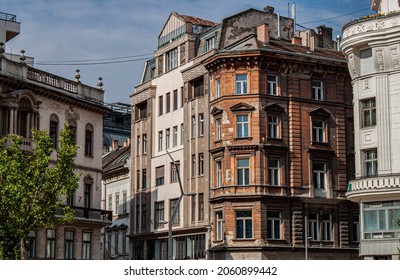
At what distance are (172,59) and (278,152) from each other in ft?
50.8

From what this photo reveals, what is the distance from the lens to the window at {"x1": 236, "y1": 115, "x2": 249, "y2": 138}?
198 feet

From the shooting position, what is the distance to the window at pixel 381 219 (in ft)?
157

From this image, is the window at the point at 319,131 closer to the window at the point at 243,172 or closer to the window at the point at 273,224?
the window at the point at 243,172

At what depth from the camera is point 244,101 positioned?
200ft

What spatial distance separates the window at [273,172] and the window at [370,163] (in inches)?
447

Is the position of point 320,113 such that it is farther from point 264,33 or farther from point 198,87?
point 198,87

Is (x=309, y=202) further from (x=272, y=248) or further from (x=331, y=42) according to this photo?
(x=331, y=42)

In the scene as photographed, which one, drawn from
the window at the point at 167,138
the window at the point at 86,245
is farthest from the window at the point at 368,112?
the window at the point at 167,138

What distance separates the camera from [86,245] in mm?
59844

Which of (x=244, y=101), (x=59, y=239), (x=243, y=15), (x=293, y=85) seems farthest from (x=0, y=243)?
(x=243, y=15)

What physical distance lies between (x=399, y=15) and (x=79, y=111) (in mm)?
23839

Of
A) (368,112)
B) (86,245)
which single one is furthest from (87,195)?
(368,112)

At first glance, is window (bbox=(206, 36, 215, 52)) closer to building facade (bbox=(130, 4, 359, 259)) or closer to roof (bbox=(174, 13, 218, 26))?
building facade (bbox=(130, 4, 359, 259))

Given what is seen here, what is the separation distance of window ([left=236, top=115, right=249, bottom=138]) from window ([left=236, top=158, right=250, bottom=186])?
1.82 m
